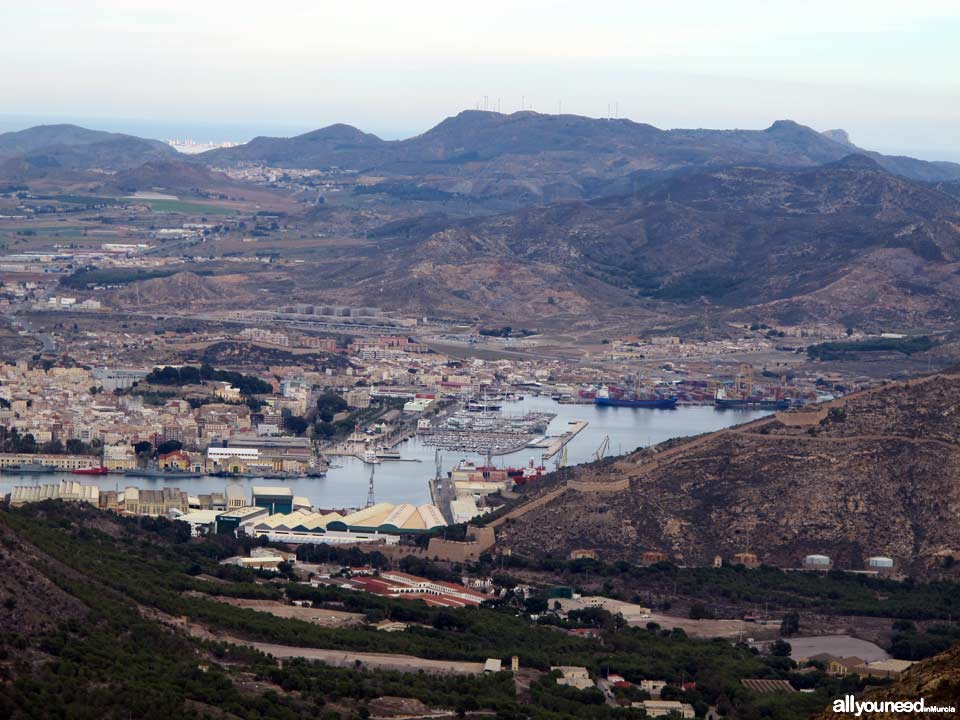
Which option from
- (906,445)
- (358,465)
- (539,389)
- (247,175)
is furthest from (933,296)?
(247,175)

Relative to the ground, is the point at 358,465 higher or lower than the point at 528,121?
lower

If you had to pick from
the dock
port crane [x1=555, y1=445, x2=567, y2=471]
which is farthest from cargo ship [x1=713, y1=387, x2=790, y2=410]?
port crane [x1=555, y1=445, x2=567, y2=471]

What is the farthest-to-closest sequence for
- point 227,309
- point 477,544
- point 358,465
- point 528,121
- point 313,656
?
point 528,121 < point 227,309 < point 358,465 < point 477,544 < point 313,656

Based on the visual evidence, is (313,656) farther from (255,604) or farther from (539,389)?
(539,389)

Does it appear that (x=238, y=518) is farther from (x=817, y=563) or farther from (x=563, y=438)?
(x=563, y=438)

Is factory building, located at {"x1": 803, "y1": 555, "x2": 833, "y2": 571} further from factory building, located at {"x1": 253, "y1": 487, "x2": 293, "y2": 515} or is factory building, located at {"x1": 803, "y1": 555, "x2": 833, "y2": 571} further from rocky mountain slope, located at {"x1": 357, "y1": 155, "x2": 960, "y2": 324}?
rocky mountain slope, located at {"x1": 357, "y1": 155, "x2": 960, "y2": 324}

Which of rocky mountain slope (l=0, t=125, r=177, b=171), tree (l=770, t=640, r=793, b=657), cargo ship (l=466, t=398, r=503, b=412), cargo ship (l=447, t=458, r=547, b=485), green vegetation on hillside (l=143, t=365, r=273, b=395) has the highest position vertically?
rocky mountain slope (l=0, t=125, r=177, b=171)

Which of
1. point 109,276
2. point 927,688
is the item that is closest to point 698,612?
point 927,688
